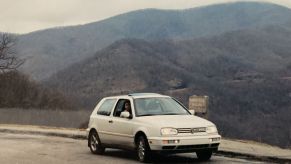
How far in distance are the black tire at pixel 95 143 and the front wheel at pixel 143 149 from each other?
229 centimetres

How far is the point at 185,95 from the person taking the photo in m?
169

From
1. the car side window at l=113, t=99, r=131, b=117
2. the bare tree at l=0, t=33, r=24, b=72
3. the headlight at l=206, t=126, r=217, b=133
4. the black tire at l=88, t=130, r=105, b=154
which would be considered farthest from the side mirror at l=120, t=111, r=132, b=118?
the bare tree at l=0, t=33, r=24, b=72

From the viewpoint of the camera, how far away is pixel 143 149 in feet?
42.1

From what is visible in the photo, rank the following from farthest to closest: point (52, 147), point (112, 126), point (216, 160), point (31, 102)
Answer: point (31, 102), point (52, 147), point (112, 126), point (216, 160)

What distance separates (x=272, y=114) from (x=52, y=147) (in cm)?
15319

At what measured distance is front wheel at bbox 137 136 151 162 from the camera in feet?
41.6

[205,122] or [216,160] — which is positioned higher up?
[205,122]

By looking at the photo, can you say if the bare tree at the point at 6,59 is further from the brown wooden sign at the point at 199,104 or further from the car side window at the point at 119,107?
the car side window at the point at 119,107

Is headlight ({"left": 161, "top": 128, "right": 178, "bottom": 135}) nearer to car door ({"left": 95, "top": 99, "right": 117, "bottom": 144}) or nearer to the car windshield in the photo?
the car windshield

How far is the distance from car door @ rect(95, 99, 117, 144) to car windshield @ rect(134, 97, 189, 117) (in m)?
1.07

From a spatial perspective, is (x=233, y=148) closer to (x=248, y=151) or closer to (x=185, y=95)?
(x=248, y=151)

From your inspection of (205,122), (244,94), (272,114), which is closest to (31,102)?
(205,122)

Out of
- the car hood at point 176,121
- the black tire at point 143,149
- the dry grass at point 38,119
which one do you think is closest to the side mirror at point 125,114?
the car hood at point 176,121

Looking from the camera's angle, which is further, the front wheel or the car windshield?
the car windshield
